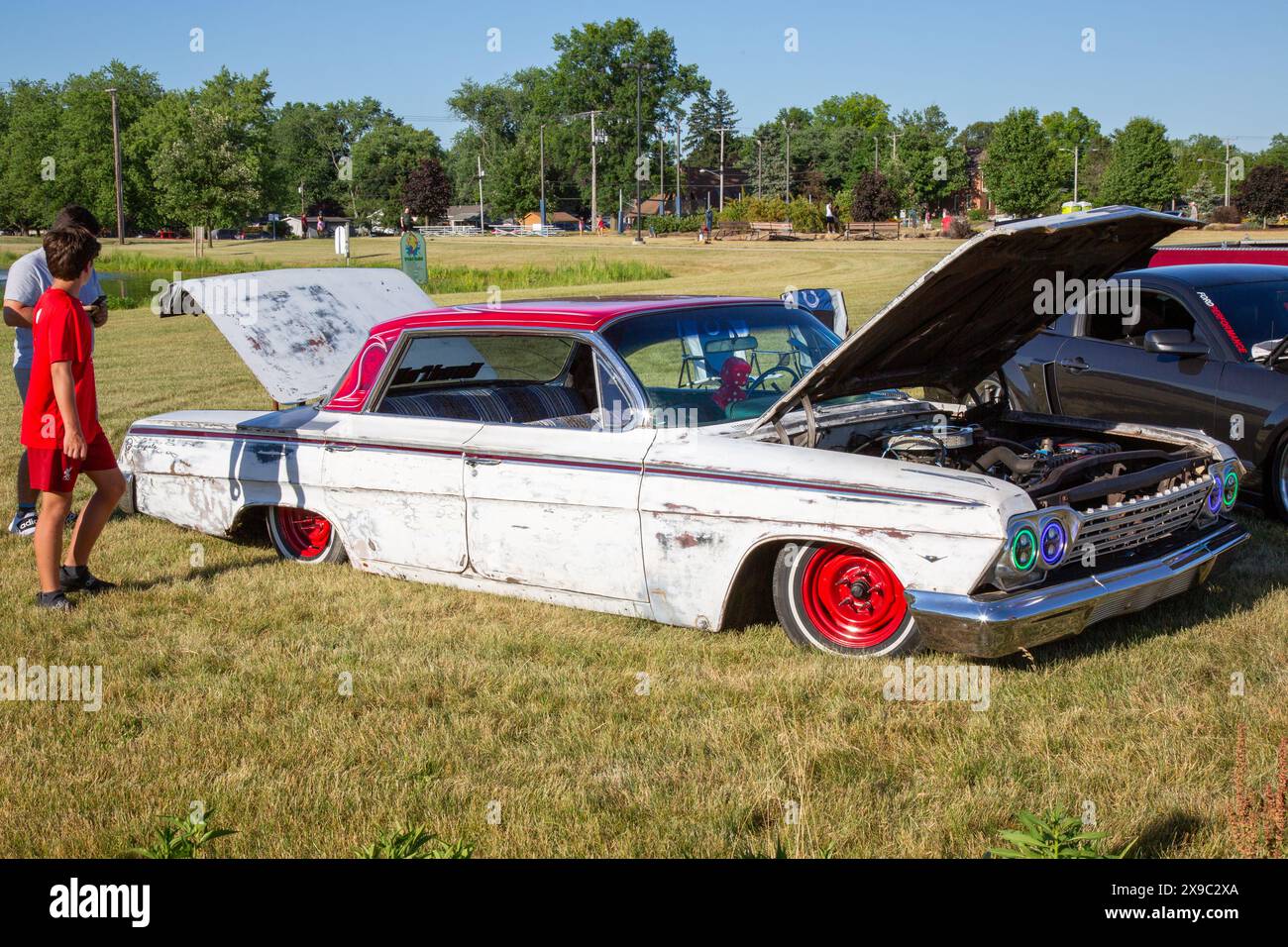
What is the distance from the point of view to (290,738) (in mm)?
4168

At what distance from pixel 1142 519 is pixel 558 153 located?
294 ft

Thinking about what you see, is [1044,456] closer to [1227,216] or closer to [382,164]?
[1227,216]

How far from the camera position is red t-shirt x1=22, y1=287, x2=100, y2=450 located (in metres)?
5.50

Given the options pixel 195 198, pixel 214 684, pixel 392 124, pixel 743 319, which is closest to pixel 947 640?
pixel 743 319

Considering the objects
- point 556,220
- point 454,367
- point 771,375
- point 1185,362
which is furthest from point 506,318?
point 556,220

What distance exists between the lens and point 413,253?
68.6 feet

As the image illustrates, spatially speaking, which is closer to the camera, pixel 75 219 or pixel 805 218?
pixel 75 219

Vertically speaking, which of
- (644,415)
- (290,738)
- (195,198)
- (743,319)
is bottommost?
(290,738)

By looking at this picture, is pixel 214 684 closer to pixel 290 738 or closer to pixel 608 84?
pixel 290 738

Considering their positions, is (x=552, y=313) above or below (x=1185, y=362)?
above

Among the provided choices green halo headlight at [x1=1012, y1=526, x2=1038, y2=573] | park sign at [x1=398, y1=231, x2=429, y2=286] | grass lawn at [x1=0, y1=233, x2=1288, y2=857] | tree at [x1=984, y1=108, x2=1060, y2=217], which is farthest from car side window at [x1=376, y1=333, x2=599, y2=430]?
tree at [x1=984, y1=108, x2=1060, y2=217]

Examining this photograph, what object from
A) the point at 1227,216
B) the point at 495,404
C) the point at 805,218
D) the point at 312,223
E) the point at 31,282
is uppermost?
the point at 312,223

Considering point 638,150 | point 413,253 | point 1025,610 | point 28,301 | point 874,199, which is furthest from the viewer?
point 874,199
